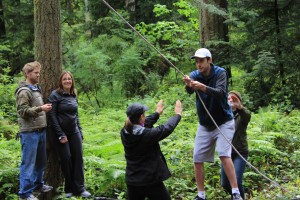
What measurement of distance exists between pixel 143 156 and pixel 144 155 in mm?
18

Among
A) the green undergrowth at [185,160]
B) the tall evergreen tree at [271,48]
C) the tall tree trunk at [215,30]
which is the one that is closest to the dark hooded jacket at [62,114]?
the green undergrowth at [185,160]

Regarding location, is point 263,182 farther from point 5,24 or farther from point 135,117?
point 5,24

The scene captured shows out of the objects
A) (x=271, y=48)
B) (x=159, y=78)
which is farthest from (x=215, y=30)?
(x=159, y=78)

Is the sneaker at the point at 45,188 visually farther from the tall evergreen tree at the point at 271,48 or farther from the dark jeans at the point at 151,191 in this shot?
the tall evergreen tree at the point at 271,48

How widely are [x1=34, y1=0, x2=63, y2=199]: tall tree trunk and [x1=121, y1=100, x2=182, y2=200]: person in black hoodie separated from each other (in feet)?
6.89

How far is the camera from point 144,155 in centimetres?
486

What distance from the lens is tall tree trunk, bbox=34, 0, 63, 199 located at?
649cm

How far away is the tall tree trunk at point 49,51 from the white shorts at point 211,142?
8.06 feet

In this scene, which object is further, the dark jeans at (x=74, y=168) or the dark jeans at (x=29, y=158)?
the dark jeans at (x=74, y=168)

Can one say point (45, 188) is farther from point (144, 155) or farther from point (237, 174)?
point (237, 174)

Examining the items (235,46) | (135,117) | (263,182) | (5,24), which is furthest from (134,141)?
(5,24)

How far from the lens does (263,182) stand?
7680 millimetres

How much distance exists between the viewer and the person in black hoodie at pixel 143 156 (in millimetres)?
4785

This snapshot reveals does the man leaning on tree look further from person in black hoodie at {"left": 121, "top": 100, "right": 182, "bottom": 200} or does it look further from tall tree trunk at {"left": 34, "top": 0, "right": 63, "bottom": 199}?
person in black hoodie at {"left": 121, "top": 100, "right": 182, "bottom": 200}
